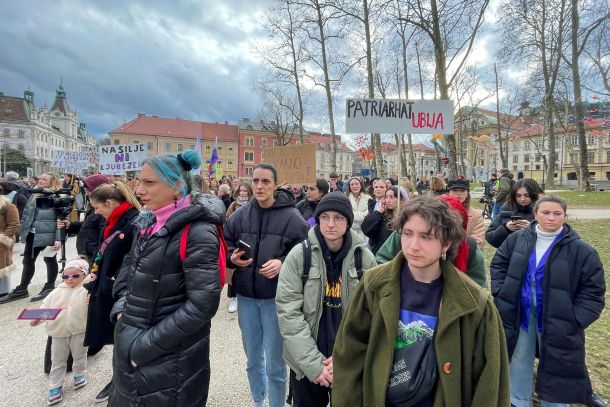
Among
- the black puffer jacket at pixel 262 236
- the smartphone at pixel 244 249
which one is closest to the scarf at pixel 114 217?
the black puffer jacket at pixel 262 236

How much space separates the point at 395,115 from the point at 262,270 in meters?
2.73

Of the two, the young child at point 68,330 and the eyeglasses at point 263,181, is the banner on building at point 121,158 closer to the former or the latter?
the young child at point 68,330

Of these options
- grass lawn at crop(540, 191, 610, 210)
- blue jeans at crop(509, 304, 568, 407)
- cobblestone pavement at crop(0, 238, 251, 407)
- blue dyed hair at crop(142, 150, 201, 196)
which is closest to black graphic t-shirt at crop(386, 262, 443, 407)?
blue dyed hair at crop(142, 150, 201, 196)

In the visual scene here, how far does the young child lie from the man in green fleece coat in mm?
2780

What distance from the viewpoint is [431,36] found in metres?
12.1

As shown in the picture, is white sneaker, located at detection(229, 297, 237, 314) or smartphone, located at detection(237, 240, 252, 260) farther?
white sneaker, located at detection(229, 297, 237, 314)

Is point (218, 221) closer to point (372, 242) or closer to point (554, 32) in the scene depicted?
point (372, 242)

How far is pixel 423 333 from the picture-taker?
1595 millimetres

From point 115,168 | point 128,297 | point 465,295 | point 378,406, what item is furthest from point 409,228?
point 115,168

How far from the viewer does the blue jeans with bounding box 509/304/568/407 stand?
2.77 meters

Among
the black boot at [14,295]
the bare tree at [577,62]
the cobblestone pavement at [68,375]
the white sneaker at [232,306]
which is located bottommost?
the cobblestone pavement at [68,375]

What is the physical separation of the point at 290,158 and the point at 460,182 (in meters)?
2.80

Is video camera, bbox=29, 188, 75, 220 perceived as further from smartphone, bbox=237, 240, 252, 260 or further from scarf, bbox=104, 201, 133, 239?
smartphone, bbox=237, 240, 252, 260

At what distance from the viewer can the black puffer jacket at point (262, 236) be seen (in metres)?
2.77
